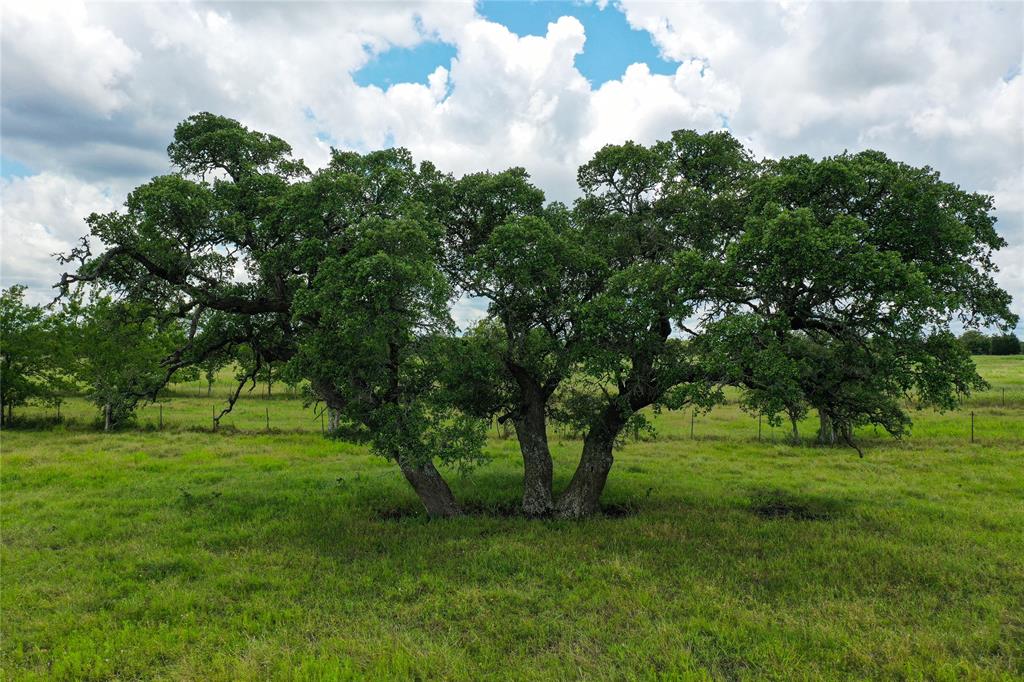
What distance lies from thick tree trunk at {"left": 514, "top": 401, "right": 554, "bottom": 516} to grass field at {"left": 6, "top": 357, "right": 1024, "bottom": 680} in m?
1.01

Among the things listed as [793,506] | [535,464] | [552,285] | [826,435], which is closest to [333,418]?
[535,464]

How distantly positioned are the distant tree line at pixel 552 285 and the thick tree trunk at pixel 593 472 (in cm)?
7

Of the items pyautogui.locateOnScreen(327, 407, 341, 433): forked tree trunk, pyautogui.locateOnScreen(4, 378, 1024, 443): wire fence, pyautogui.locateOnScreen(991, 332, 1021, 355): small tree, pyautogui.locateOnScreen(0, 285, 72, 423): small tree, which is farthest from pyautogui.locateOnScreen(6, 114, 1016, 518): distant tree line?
pyautogui.locateOnScreen(991, 332, 1021, 355): small tree

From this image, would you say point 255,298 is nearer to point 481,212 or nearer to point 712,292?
point 481,212

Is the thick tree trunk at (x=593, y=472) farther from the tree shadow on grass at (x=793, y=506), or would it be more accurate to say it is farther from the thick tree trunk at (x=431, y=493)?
the tree shadow on grass at (x=793, y=506)

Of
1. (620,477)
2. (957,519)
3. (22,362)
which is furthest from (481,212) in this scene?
(22,362)

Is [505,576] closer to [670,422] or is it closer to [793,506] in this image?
[793,506]

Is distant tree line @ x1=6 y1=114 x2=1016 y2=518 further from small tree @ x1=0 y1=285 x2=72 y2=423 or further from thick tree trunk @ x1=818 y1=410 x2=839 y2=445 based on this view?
small tree @ x1=0 y1=285 x2=72 y2=423

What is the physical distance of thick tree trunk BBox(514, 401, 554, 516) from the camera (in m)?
19.1

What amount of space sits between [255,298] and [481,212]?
305 inches

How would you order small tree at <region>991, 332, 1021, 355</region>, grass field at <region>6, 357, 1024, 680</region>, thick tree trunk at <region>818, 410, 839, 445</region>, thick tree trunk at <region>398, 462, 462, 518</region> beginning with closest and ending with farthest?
grass field at <region>6, 357, 1024, 680</region> < thick tree trunk at <region>398, 462, 462, 518</region> < thick tree trunk at <region>818, 410, 839, 445</region> < small tree at <region>991, 332, 1021, 355</region>

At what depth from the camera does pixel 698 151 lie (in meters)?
17.7

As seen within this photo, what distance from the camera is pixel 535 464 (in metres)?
19.3

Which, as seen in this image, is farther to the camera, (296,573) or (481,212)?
(481,212)
